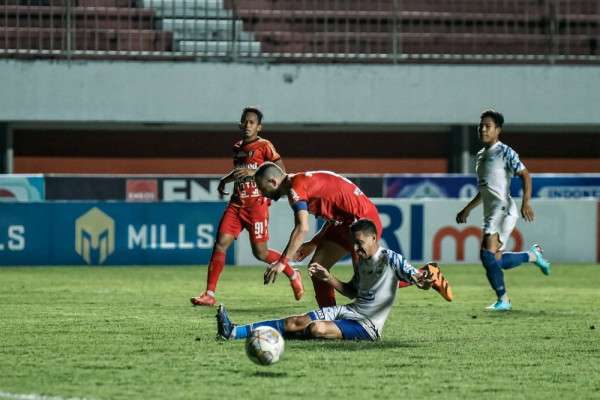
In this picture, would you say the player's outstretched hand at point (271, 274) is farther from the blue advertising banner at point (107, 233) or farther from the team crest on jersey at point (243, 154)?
the blue advertising banner at point (107, 233)

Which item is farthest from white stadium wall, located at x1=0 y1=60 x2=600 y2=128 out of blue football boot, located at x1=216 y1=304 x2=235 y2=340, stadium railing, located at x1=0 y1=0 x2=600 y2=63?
blue football boot, located at x1=216 y1=304 x2=235 y2=340

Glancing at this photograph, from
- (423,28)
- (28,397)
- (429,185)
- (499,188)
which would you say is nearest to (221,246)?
(499,188)

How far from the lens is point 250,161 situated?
40.4ft

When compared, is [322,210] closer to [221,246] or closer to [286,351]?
[286,351]

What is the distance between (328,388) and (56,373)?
1.67 meters

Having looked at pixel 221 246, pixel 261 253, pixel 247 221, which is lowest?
pixel 261 253

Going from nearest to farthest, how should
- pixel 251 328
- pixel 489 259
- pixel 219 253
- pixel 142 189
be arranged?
1. pixel 251 328
2. pixel 489 259
3. pixel 219 253
4. pixel 142 189

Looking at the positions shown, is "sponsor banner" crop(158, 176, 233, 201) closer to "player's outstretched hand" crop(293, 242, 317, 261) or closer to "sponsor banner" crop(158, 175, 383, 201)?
"sponsor banner" crop(158, 175, 383, 201)

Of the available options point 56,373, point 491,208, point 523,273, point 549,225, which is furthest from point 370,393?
point 549,225

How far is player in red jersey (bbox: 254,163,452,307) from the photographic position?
8.79 metres

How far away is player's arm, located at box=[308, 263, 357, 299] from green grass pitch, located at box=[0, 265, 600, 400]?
1.26 feet

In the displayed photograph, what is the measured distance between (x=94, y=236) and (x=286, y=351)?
11086 millimetres

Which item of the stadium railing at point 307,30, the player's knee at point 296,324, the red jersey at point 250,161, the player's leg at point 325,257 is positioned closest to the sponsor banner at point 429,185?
the stadium railing at point 307,30

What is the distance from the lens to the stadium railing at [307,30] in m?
22.8
